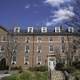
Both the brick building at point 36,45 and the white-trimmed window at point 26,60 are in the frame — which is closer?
the brick building at point 36,45

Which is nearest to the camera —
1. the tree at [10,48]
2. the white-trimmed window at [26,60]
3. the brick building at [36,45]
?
the tree at [10,48]

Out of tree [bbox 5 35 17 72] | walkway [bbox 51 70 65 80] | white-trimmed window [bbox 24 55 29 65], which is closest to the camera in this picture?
walkway [bbox 51 70 65 80]

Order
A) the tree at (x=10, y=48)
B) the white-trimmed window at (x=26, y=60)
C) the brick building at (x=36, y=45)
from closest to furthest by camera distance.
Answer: the tree at (x=10, y=48), the brick building at (x=36, y=45), the white-trimmed window at (x=26, y=60)

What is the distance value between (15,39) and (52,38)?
9.00 meters

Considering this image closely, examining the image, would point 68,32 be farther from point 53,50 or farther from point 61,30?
point 53,50

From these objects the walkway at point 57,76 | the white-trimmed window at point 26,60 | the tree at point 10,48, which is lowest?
the walkway at point 57,76

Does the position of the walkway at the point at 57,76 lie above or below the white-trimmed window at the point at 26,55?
below

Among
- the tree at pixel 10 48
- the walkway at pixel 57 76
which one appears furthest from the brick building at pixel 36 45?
the walkway at pixel 57 76

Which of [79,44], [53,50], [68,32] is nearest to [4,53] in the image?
[53,50]

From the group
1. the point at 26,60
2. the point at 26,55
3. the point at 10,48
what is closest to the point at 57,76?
the point at 10,48

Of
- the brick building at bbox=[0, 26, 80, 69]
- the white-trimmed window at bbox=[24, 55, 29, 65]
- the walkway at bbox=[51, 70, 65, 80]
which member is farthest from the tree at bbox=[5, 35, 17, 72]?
the walkway at bbox=[51, 70, 65, 80]

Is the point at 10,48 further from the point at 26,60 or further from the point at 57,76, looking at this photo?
the point at 57,76

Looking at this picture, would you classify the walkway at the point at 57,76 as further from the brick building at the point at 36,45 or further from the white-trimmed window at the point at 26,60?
the white-trimmed window at the point at 26,60

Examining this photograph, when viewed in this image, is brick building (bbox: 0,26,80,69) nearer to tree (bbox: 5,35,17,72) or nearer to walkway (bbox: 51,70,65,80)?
tree (bbox: 5,35,17,72)
